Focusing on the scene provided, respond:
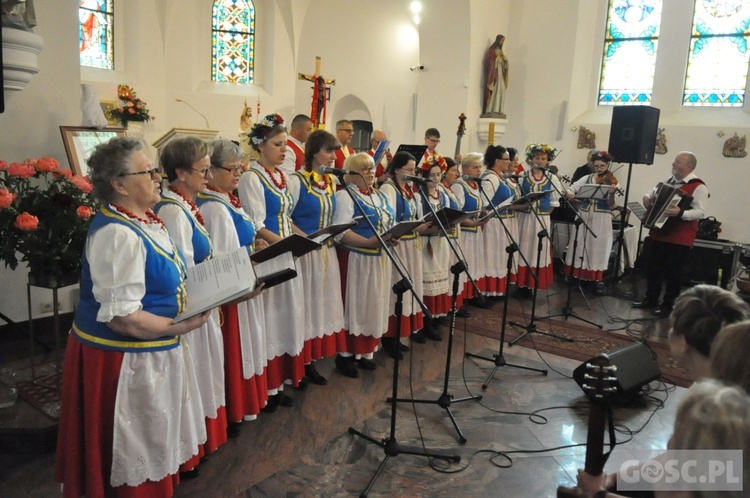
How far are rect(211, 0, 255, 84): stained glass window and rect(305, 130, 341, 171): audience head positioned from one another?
9.21 metres

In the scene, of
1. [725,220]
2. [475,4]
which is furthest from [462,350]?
[475,4]

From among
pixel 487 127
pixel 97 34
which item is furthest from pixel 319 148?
pixel 97 34

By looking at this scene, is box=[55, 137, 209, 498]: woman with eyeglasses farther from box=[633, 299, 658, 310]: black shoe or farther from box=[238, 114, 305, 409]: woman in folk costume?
box=[633, 299, 658, 310]: black shoe

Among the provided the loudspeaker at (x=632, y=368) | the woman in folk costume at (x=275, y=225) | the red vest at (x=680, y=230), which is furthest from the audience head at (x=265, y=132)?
the red vest at (x=680, y=230)

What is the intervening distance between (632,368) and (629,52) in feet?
26.8

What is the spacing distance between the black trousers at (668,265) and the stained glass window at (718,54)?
4084mm

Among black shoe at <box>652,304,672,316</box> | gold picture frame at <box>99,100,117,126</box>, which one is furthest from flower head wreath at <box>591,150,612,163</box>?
gold picture frame at <box>99,100,117,126</box>

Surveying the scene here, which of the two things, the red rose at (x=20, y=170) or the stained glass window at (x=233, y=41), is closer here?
the red rose at (x=20, y=170)

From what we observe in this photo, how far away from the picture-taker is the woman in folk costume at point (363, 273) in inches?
175

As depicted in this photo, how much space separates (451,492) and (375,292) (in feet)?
5.75

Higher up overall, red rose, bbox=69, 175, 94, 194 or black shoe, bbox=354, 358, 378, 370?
red rose, bbox=69, 175, 94, 194

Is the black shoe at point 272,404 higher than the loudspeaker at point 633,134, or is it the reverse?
the loudspeaker at point 633,134

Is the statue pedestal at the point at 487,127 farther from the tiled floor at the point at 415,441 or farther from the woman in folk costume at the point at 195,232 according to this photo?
the woman in folk costume at the point at 195,232

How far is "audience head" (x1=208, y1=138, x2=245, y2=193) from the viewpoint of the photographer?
3.24m
